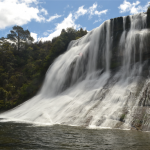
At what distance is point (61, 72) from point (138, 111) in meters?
12.3

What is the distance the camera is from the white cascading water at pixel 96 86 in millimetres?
10280

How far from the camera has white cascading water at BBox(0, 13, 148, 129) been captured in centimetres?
1028

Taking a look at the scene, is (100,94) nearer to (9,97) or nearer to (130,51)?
(130,51)

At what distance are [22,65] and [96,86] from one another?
3443 cm

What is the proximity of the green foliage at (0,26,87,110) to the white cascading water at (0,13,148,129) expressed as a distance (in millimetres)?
5495

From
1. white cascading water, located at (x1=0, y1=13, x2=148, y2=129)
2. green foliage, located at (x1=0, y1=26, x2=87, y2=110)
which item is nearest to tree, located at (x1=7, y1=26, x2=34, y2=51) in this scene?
green foliage, located at (x1=0, y1=26, x2=87, y2=110)

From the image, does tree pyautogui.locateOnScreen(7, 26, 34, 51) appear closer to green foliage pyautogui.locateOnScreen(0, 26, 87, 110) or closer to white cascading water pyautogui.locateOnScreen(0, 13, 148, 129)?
green foliage pyautogui.locateOnScreen(0, 26, 87, 110)

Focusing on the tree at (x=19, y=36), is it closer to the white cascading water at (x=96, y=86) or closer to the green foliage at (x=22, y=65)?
the green foliage at (x=22, y=65)

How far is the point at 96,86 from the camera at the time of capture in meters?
14.8

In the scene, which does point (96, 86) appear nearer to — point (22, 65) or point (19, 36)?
point (22, 65)

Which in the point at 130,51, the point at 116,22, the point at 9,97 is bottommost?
the point at 9,97

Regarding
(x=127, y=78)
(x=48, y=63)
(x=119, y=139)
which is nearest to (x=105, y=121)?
(x=119, y=139)

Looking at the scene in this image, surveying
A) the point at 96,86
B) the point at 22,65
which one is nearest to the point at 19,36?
the point at 22,65

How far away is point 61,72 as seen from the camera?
20328mm
